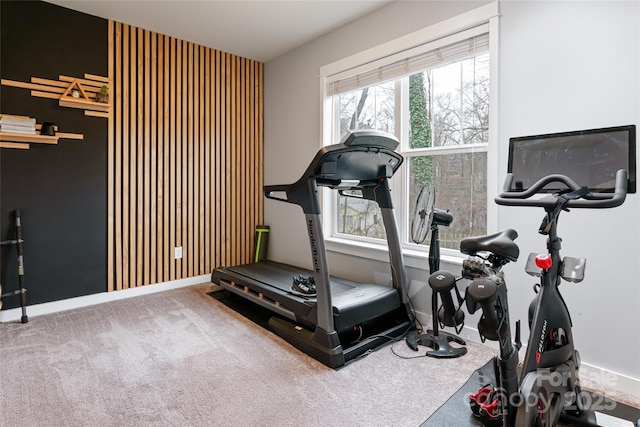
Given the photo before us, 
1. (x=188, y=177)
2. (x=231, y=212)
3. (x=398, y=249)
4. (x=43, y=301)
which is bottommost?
(x=43, y=301)

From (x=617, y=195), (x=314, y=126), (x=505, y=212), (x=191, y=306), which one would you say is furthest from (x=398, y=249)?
(x=191, y=306)

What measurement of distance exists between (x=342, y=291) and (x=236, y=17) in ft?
9.13

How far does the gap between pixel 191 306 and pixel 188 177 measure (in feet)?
4.96

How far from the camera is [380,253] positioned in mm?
3199

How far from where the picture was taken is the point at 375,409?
1.81m

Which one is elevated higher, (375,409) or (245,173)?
(245,173)

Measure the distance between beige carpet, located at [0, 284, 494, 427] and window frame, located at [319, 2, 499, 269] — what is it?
894 mm

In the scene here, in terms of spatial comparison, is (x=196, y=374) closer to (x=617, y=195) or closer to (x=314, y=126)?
(x=617, y=195)

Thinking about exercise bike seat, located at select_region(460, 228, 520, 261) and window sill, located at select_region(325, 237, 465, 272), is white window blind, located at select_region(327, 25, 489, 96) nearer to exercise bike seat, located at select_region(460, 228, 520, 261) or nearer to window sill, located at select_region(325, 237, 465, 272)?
window sill, located at select_region(325, 237, 465, 272)

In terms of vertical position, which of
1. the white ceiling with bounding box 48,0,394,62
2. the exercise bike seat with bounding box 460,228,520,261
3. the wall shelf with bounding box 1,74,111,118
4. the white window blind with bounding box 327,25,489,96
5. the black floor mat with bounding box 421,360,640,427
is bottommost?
the black floor mat with bounding box 421,360,640,427

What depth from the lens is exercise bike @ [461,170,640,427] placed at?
1.38 m

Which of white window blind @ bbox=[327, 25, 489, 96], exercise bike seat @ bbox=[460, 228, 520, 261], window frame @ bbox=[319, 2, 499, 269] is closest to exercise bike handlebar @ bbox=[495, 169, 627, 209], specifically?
exercise bike seat @ bbox=[460, 228, 520, 261]

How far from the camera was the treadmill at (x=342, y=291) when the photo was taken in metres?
2.31

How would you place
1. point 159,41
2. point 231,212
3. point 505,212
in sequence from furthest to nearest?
point 231,212 < point 159,41 < point 505,212
